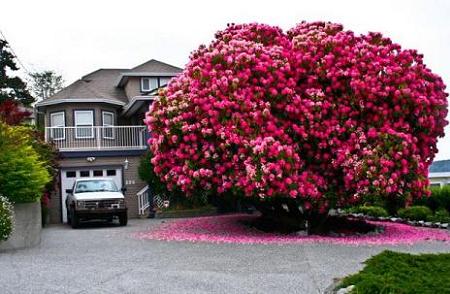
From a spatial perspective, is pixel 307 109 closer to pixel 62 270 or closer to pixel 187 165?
pixel 187 165

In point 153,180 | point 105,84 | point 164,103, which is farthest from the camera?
point 105,84

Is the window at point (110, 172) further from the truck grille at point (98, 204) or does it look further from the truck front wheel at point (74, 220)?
the truck grille at point (98, 204)

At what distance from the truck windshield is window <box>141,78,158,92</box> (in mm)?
9897

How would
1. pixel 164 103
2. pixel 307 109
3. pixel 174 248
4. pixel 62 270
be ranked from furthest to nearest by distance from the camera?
pixel 164 103
pixel 307 109
pixel 174 248
pixel 62 270

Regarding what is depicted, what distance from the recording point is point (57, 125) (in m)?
29.4

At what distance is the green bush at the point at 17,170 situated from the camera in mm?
13586

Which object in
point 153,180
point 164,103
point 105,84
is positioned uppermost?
point 105,84

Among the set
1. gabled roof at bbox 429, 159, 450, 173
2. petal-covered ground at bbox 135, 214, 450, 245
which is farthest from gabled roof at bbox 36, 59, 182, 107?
gabled roof at bbox 429, 159, 450, 173

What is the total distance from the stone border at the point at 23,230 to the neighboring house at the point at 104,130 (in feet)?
38.1

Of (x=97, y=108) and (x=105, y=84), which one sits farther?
(x=105, y=84)

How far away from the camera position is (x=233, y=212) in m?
27.2

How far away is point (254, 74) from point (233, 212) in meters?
13.0

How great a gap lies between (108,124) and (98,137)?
2.20 metres

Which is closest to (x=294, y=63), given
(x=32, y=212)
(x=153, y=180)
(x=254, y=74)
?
(x=254, y=74)
